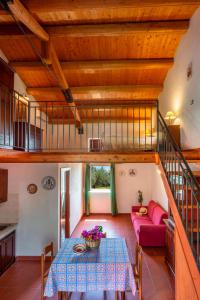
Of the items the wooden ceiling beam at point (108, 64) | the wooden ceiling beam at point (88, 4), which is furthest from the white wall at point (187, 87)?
the wooden ceiling beam at point (88, 4)

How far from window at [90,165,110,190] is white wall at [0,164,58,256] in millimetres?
4845

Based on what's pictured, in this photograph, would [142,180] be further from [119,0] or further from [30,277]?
[119,0]

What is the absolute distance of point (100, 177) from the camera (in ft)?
32.0

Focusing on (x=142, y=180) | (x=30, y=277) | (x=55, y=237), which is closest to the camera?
(x=30, y=277)

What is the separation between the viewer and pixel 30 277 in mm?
4148

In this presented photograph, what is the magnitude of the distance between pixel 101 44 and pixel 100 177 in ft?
19.9

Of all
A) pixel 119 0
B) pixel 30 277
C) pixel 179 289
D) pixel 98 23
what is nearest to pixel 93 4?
pixel 119 0

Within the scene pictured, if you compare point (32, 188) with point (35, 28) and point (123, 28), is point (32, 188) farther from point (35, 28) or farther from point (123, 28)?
point (123, 28)

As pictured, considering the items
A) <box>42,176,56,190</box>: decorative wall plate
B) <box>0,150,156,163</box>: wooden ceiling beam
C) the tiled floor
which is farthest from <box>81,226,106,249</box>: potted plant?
<box>42,176,56,190</box>: decorative wall plate

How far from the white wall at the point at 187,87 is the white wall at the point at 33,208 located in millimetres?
3156

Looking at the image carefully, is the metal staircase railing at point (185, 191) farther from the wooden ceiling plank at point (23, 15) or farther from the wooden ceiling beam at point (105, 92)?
the wooden ceiling beam at point (105, 92)

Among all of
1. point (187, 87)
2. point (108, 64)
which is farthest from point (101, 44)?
point (187, 87)

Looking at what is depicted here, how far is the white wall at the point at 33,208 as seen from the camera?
493 cm

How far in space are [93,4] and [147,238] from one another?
17.5 feet
